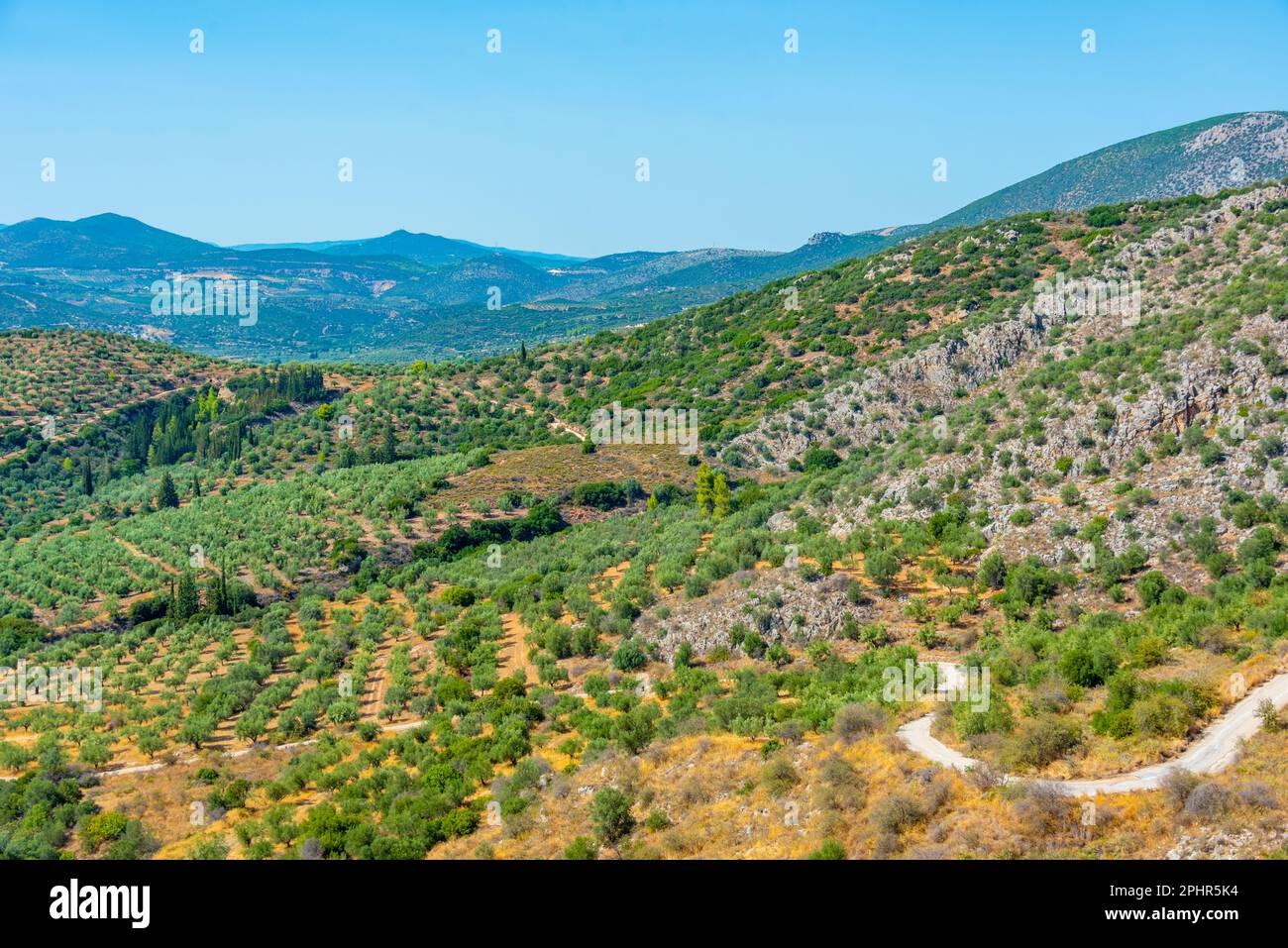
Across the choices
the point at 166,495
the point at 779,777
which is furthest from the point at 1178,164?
the point at 779,777

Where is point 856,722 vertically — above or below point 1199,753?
below

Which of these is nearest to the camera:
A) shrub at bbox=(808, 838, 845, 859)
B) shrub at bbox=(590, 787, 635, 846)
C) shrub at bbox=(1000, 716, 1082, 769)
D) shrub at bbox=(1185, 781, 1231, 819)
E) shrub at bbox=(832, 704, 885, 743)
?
shrub at bbox=(1185, 781, 1231, 819)

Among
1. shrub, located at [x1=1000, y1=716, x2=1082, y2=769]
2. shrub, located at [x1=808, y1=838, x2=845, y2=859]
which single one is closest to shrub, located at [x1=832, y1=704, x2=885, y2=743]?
shrub, located at [x1=1000, y1=716, x2=1082, y2=769]

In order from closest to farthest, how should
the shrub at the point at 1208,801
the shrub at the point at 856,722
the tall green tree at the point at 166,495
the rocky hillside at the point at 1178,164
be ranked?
the shrub at the point at 1208,801
the shrub at the point at 856,722
the tall green tree at the point at 166,495
the rocky hillside at the point at 1178,164

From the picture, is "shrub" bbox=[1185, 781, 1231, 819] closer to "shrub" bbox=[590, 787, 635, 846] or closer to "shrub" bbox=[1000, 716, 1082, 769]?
"shrub" bbox=[1000, 716, 1082, 769]

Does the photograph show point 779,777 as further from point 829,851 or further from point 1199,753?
point 1199,753

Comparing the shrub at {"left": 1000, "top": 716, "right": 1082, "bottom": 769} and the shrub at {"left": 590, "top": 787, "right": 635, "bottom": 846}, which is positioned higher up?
the shrub at {"left": 1000, "top": 716, "right": 1082, "bottom": 769}

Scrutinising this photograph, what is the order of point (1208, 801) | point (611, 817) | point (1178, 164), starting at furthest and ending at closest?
1. point (1178, 164)
2. point (611, 817)
3. point (1208, 801)

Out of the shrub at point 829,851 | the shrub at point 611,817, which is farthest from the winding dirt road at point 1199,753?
the shrub at point 611,817

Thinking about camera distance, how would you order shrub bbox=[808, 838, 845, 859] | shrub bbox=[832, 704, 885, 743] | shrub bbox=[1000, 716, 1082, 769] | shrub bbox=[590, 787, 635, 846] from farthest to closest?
shrub bbox=[832, 704, 885, 743] → shrub bbox=[590, 787, 635, 846] → shrub bbox=[1000, 716, 1082, 769] → shrub bbox=[808, 838, 845, 859]

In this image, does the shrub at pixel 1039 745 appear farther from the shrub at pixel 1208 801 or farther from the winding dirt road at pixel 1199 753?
the shrub at pixel 1208 801
